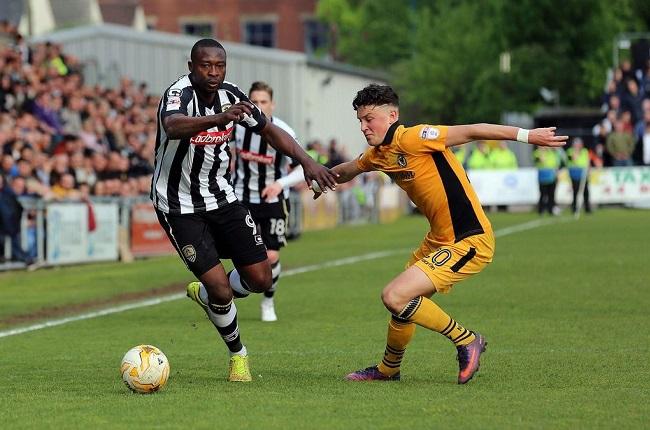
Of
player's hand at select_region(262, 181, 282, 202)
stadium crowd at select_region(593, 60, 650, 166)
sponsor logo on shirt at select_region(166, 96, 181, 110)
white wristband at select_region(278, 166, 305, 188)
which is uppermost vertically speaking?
stadium crowd at select_region(593, 60, 650, 166)

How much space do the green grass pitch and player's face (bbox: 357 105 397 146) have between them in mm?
1657

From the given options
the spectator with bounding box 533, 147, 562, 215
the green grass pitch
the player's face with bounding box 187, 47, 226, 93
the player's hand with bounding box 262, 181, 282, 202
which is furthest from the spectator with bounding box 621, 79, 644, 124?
the player's face with bounding box 187, 47, 226, 93

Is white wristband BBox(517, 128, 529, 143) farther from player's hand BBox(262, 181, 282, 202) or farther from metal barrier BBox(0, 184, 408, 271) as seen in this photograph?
metal barrier BBox(0, 184, 408, 271)

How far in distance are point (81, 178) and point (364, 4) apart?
42414 mm

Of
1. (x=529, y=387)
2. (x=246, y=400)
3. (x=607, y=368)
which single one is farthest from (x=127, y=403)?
(x=607, y=368)

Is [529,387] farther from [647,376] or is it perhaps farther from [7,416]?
[7,416]

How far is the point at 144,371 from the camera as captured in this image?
9320mm

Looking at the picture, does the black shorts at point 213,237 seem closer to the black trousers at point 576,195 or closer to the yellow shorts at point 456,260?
the yellow shorts at point 456,260

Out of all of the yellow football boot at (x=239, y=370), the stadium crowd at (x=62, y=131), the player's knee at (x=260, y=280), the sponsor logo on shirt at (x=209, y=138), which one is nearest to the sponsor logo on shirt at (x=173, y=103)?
the sponsor logo on shirt at (x=209, y=138)

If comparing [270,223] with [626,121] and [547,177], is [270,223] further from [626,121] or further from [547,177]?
[626,121]

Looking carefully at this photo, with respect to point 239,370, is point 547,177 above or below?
above

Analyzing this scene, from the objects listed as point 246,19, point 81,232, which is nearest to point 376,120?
point 81,232

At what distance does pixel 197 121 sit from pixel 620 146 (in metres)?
33.8

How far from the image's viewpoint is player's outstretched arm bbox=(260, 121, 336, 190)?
9.77 m
